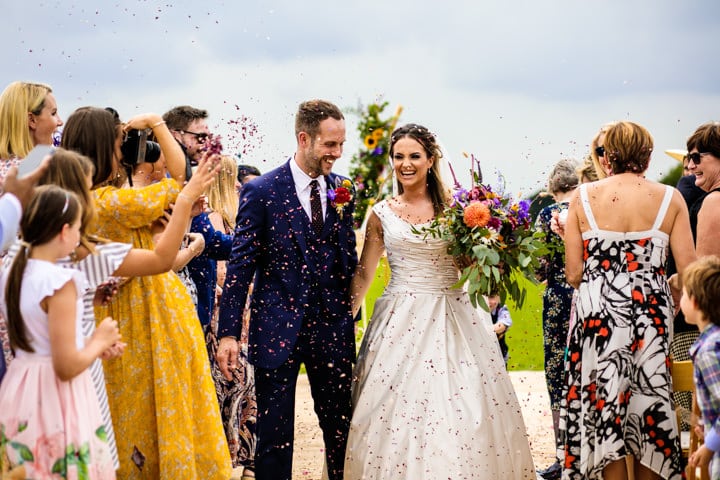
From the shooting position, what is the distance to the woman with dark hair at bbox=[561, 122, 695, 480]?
15.3 ft

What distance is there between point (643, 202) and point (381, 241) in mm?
1614

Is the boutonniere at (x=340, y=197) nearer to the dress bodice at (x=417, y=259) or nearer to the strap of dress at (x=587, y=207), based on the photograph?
the dress bodice at (x=417, y=259)

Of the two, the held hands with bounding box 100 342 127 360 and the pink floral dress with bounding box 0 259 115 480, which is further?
the held hands with bounding box 100 342 127 360

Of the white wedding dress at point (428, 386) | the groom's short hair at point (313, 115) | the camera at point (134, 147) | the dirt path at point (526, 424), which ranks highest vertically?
the groom's short hair at point (313, 115)

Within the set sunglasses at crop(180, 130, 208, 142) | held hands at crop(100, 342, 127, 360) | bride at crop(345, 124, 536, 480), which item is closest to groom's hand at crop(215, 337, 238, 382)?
bride at crop(345, 124, 536, 480)

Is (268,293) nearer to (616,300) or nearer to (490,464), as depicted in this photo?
(490,464)

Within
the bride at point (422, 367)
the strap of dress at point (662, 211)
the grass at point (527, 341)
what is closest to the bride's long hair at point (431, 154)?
the bride at point (422, 367)

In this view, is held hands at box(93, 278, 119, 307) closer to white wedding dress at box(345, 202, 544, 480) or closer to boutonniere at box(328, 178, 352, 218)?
boutonniere at box(328, 178, 352, 218)

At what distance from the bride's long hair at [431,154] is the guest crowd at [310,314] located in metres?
0.01

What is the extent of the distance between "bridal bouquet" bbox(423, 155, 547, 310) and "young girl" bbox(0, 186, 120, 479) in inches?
91.4

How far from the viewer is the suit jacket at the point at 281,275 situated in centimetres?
502

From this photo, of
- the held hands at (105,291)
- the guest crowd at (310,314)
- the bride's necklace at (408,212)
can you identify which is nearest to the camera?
the guest crowd at (310,314)

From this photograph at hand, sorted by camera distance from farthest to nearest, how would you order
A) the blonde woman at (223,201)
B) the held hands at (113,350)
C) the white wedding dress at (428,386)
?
the blonde woman at (223,201)
the white wedding dress at (428,386)
the held hands at (113,350)

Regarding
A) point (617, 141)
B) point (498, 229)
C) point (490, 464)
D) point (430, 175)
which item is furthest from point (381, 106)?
point (490, 464)
